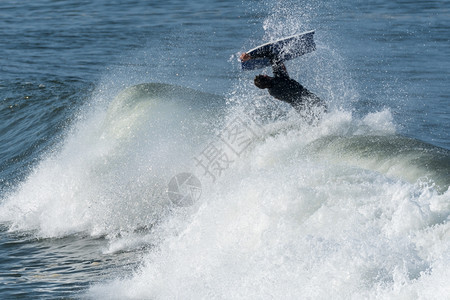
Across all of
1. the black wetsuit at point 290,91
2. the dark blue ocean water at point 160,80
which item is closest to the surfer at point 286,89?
the black wetsuit at point 290,91

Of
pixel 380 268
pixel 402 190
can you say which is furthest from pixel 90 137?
pixel 380 268

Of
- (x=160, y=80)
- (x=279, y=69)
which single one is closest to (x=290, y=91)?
(x=279, y=69)

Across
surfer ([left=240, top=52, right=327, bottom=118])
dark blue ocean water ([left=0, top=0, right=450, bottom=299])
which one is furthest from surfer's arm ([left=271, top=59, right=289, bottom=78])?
dark blue ocean water ([left=0, top=0, right=450, bottom=299])

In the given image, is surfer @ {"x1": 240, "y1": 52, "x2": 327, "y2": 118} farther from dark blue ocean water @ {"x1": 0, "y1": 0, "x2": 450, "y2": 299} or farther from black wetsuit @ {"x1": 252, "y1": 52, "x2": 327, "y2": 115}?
dark blue ocean water @ {"x1": 0, "y1": 0, "x2": 450, "y2": 299}

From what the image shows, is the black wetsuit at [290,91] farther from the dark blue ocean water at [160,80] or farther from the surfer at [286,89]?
the dark blue ocean water at [160,80]

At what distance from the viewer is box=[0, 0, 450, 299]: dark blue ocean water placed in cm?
797

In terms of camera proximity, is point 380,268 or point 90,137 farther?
point 90,137

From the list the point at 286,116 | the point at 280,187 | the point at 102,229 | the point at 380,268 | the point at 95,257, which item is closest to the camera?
the point at 380,268

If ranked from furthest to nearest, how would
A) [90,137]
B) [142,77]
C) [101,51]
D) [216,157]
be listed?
[101,51] < [142,77] < [90,137] < [216,157]

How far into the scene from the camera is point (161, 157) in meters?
11.2

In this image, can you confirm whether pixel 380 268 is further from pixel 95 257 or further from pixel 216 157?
pixel 216 157

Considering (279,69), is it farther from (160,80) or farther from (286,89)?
(160,80)

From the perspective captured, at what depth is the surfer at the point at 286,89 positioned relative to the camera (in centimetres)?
1036

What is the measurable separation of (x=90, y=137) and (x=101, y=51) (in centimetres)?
1213
